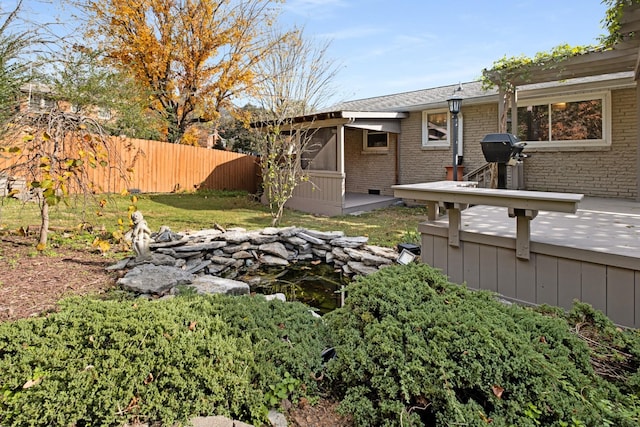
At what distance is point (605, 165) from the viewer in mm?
8852

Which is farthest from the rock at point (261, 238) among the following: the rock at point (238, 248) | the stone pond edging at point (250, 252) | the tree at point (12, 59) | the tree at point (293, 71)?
the tree at point (293, 71)

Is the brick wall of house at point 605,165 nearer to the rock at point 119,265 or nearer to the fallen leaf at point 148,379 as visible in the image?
the rock at point 119,265

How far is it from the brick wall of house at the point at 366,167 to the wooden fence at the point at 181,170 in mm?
3554

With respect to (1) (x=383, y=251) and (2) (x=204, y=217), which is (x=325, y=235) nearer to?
(1) (x=383, y=251)

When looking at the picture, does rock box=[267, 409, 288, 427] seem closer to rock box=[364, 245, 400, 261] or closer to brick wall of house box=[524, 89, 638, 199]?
rock box=[364, 245, 400, 261]

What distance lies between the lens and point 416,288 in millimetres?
2553

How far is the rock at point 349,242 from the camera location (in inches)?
262

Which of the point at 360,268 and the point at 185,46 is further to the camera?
the point at 185,46

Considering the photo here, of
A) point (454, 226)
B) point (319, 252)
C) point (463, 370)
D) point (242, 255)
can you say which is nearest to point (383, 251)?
point (319, 252)

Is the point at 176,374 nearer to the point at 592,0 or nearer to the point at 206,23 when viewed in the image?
the point at 592,0

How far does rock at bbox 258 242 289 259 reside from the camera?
6711 millimetres

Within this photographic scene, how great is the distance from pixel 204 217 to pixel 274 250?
3.34m

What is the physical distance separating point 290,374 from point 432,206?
9.57 feet

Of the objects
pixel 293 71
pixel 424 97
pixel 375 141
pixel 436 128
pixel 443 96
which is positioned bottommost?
pixel 375 141
